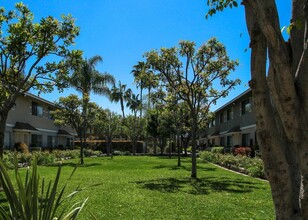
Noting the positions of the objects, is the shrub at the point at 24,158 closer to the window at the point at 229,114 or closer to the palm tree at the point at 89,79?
the palm tree at the point at 89,79

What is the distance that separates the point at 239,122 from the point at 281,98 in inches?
1254

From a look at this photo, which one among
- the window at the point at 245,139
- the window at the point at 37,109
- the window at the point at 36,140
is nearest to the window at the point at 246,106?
the window at the point at 245,139

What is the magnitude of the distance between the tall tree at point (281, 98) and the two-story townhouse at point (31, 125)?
2677 cm

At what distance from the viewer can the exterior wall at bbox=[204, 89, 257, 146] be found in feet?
97.1

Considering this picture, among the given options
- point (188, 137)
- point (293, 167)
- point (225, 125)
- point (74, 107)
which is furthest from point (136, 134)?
point (293, 167)

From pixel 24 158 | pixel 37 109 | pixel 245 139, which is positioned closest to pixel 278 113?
pixel 24 158

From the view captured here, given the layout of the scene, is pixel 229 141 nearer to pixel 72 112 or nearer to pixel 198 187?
pixel 72 112

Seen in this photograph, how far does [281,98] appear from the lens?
287 centimetres

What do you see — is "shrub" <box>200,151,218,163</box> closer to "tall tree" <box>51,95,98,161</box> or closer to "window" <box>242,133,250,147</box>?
"window" <box>242,133,250,147</box>

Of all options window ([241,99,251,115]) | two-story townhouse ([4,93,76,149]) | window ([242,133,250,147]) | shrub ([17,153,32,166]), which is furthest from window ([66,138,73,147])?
window ([241,99,251,115])

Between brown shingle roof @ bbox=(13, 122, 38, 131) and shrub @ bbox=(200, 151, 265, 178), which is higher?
brown shingle roof @ bbox=(13, 122, 38, 131)

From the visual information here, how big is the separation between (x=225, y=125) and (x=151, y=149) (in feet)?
65.8

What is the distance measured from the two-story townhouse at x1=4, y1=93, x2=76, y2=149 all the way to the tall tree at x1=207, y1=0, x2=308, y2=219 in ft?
87.8

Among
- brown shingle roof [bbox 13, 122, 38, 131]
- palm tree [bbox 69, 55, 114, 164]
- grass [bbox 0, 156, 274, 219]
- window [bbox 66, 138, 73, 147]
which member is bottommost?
grass [bbox 0, 156, 274, 219]
